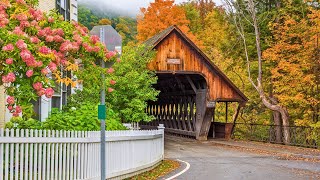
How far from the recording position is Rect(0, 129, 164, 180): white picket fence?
9133 mm

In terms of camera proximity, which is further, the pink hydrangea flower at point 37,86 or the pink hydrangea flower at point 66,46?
the pink hydrangea flower at point 66,46

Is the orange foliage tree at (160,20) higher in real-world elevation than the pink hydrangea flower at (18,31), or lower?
higher

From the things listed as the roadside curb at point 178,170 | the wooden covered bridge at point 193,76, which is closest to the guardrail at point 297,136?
the wooden covered bridge at point 193,76

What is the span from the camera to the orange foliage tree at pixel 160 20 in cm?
5650

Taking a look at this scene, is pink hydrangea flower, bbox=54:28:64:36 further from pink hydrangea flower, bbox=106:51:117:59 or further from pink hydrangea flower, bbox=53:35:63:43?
pink hydrangea flower, bbox=106:51:117:59

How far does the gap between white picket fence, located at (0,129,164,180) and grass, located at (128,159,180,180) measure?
29 centimetres

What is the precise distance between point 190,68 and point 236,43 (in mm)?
7589

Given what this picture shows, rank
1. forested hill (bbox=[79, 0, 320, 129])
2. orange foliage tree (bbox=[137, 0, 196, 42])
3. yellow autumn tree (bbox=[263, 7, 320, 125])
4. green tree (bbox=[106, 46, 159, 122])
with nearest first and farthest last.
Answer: green tree (bbox=[106, 46, 159, 122]), yellow autumn tree (bbox=[263, 7, 320, 125]), forested hill (bbox=[79, 0, 320, 129]), orange foliage tree (bbox=[137, 0, 196, 42])

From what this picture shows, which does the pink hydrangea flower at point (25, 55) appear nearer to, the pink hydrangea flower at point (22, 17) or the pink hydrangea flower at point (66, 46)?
the pink hydrangea flower at point (22, 17)

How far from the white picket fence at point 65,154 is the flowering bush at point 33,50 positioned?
101 cm

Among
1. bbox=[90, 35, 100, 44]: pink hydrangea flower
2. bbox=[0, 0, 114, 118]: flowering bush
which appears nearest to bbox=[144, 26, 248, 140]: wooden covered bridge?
bbox=[90, 35, 100, 44]: pink hydrangea flower

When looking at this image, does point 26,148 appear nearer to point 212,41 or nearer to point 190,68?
point 190,68

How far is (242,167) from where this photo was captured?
17.3 metres

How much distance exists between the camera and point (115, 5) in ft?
616
